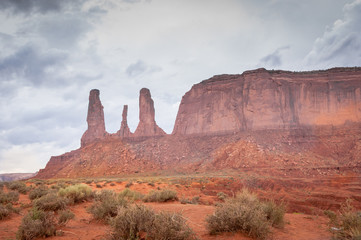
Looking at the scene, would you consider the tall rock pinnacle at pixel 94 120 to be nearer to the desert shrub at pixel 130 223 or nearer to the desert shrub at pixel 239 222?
the desert shrub at pixel 130 223

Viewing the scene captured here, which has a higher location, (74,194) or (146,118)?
(146,118)

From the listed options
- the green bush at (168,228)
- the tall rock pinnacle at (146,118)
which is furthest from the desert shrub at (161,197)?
the tall rock pinnacle at (146,118)

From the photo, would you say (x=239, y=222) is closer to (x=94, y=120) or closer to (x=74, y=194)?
(x=74, y=194)

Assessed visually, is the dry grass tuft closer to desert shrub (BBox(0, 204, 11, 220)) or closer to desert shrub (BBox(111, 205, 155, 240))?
desert shrub (BBox(111, 205, 155, 240))

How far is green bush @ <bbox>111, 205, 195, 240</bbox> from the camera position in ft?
15.0

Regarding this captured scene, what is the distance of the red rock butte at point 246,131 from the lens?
45.6 meters

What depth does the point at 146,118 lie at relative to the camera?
6875cm

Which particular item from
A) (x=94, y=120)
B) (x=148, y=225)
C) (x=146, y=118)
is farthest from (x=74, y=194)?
(x=94, y=120)

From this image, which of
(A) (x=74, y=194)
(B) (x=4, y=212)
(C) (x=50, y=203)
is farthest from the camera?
(A) (x=74, y=194)

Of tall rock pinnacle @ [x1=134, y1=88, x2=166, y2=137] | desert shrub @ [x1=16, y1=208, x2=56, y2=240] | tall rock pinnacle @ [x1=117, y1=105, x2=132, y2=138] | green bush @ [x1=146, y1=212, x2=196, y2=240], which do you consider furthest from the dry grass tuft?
tall rock pinnacle @ [x1=117, y1=105, x2=132, y2=138]

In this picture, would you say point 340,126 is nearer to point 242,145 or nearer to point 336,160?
point 336,160

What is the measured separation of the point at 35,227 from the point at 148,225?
2.99 m

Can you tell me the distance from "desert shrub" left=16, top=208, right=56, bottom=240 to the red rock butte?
37.5 metres

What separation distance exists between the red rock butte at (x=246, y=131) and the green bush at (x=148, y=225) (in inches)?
1475
